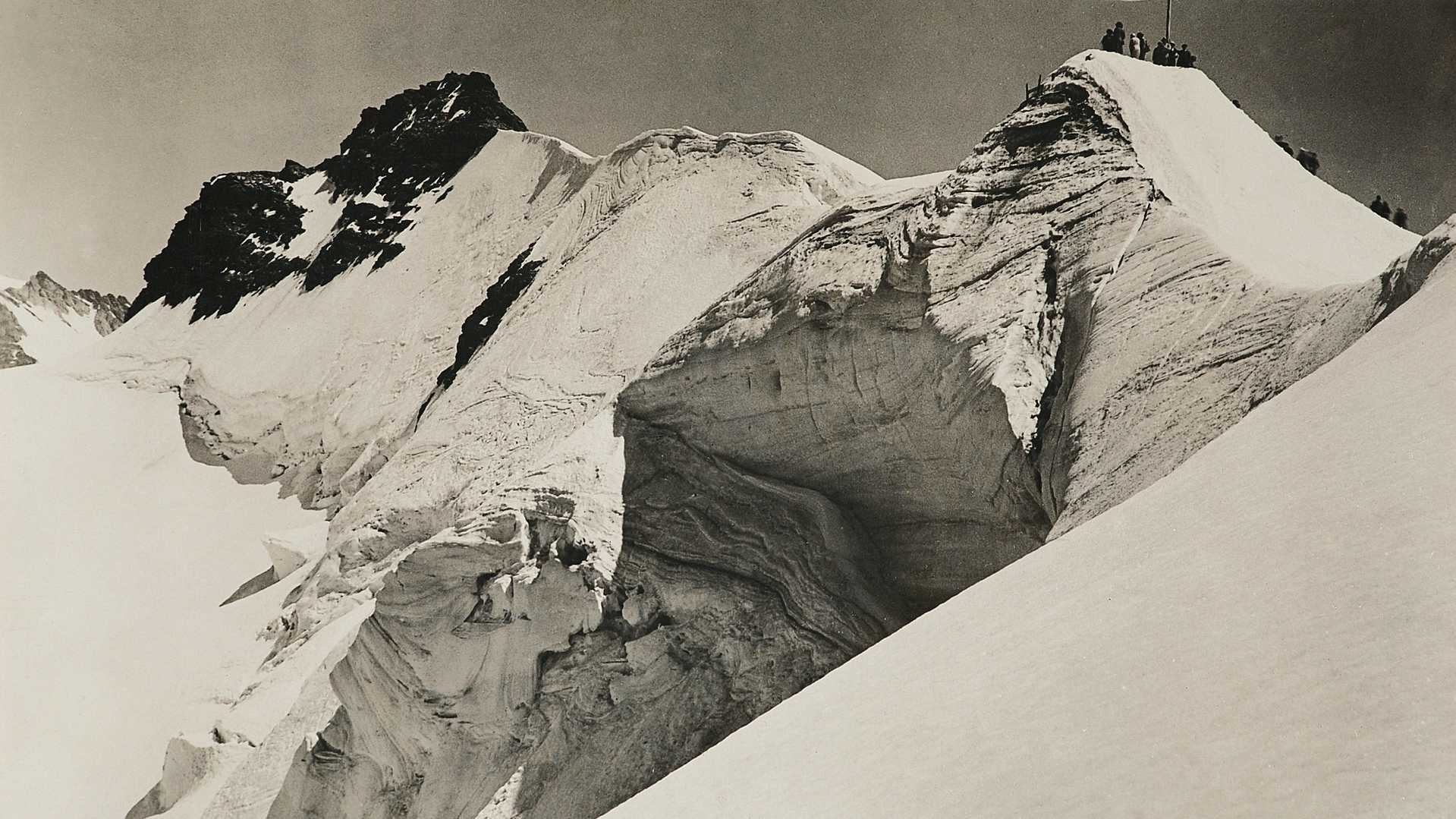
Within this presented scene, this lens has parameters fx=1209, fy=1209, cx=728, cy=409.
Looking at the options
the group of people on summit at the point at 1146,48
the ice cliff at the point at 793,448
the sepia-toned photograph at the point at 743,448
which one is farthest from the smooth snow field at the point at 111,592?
the group of people on summit at the point at 1146,48

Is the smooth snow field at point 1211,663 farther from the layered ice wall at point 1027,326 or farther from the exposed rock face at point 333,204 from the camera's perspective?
the exposed rock face at point 333,204

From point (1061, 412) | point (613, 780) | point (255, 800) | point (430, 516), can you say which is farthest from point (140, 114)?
point (1061, 412)

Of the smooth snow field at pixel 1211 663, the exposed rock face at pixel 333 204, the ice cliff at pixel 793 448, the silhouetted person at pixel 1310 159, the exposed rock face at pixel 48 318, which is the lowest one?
the smooth snow field at pixel 1211 663

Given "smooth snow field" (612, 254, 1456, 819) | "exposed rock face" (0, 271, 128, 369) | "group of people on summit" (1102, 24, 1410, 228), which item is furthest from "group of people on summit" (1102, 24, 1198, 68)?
"exposed rock face" (0, 271, 128, 369)

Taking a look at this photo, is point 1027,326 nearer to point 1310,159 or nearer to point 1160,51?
point 1160,51

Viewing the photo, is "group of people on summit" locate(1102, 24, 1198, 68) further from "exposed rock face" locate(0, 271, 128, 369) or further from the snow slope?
"exposed rock face" locate(0, 271, 128, 369)

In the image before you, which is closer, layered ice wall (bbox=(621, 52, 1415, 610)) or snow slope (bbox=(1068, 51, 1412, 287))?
layered ice wall (bbox=(621, 52, 1415, 610))
